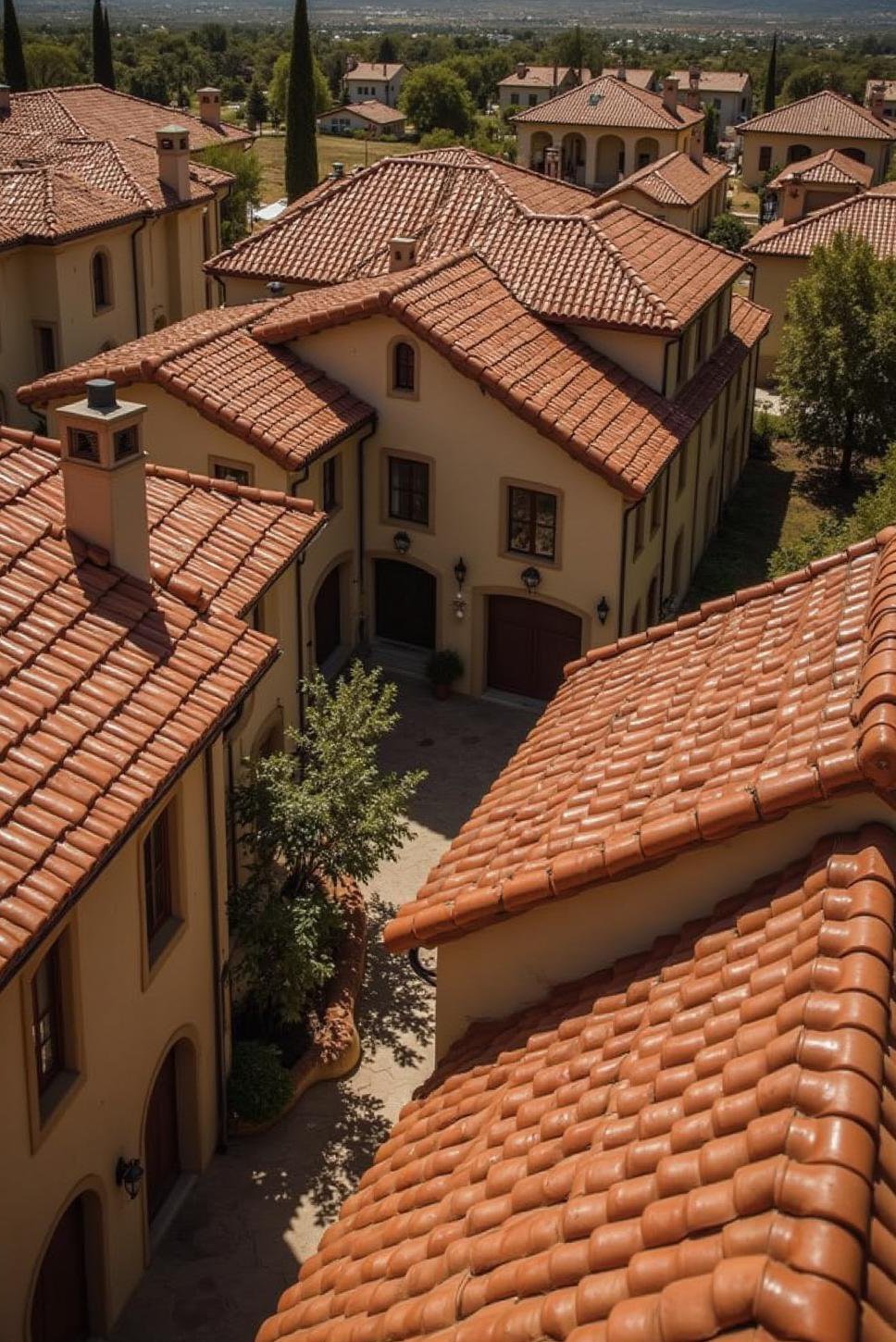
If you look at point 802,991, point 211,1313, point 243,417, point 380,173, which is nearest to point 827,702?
point 802,991

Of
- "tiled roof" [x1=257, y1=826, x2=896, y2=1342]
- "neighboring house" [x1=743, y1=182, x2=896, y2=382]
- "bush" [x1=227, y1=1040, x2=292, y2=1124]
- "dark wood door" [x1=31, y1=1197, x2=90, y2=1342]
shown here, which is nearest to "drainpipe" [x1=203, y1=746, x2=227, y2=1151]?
"bush" [x1=227, y1=1040, x2=292, y2=1124]

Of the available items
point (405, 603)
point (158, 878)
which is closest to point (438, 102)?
point (405, 603)

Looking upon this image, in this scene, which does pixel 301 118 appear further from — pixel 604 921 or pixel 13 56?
pixel 604 921

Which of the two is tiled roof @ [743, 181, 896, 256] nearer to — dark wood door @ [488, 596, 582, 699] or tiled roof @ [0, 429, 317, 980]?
dark wood door @ [488, 596, 582, 699]

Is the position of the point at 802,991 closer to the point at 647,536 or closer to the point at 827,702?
the point at 827,702

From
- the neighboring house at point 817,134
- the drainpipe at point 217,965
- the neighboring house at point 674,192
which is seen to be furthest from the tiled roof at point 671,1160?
the neighboring house at point 817,134

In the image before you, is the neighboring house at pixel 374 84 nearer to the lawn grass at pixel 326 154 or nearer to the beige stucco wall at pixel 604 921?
the lawn grass at pixel 326 154
